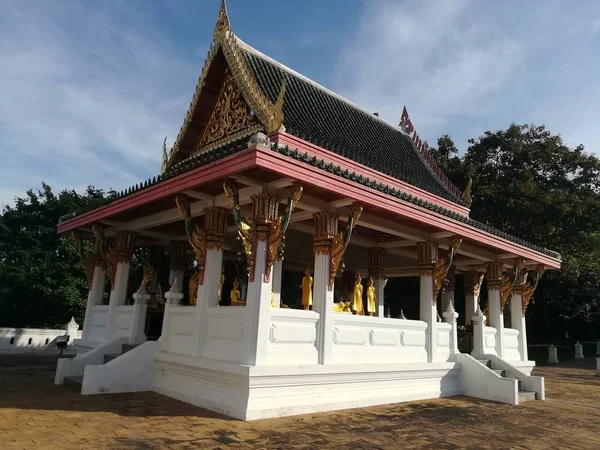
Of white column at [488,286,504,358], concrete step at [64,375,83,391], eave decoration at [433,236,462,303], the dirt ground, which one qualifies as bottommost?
the dirt ground

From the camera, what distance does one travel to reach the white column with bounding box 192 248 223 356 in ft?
24.2

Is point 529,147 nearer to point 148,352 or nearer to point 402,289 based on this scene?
point 402,289

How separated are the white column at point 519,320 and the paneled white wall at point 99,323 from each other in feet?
33.9

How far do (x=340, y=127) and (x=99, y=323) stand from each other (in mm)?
7425

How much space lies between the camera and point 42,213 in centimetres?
2575

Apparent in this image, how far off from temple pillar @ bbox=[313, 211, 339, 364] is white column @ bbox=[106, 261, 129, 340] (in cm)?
490

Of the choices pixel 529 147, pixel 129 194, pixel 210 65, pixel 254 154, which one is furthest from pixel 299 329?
pixel 529 147

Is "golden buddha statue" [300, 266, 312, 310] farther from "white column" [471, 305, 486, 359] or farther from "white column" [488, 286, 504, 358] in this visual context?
"white column" [488, 286, 504, 358]

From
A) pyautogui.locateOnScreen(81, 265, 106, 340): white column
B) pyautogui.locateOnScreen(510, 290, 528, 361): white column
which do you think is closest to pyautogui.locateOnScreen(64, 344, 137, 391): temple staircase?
pyautogui.locateOnScreen(81, 265, 106, 340): white column

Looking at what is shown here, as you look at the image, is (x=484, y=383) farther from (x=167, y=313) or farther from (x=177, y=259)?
(x=177, y=259)

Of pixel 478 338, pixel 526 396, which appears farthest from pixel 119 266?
pixel 526 396

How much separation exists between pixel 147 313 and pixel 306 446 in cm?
567

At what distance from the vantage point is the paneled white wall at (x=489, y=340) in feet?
36.2

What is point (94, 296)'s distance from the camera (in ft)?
36.6
